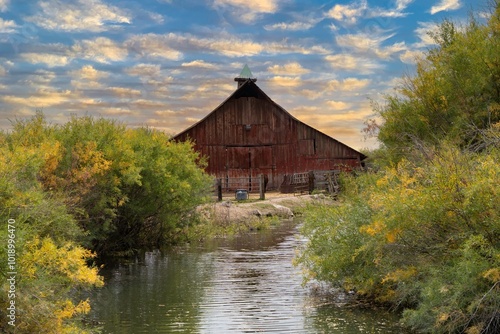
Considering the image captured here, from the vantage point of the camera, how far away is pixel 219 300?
16594 mm

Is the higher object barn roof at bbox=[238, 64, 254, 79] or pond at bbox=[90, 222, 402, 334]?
barn roof at bbox=[238, 64, 254, 79]

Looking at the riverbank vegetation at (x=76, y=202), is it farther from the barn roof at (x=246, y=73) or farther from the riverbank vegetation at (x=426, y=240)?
the barn roof at (x=246, y=73)

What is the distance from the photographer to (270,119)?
52750mm

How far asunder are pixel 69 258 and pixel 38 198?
1760 millimetres

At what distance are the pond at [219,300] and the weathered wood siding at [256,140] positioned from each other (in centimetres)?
2676

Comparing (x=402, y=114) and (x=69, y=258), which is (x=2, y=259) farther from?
(x=402, y=114)

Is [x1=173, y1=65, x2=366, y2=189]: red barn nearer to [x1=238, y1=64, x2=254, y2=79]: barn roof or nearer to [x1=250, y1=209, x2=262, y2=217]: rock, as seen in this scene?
[x1=238, y1=64, x2=254, y2=79]: barn roof

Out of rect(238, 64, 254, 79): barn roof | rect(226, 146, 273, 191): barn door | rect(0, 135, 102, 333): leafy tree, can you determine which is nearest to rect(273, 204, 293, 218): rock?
rect(226, 146, 273, 191): barn door

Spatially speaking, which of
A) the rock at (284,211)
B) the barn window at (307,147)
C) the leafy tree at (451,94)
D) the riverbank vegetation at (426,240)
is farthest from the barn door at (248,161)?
the riverbank vegetation at (426,240)

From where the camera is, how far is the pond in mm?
13930

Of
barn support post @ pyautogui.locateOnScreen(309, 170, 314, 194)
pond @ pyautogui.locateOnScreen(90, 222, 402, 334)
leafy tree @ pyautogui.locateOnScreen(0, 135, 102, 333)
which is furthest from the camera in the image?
barn support post @ pyautogui.locateOnScreen(309, 170, 314, 194)

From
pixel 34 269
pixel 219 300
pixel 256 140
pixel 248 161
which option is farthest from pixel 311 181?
pixel 34 269

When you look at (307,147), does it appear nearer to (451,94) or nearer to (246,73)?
(246,73)

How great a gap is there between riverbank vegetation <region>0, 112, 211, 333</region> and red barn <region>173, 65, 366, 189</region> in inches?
877
